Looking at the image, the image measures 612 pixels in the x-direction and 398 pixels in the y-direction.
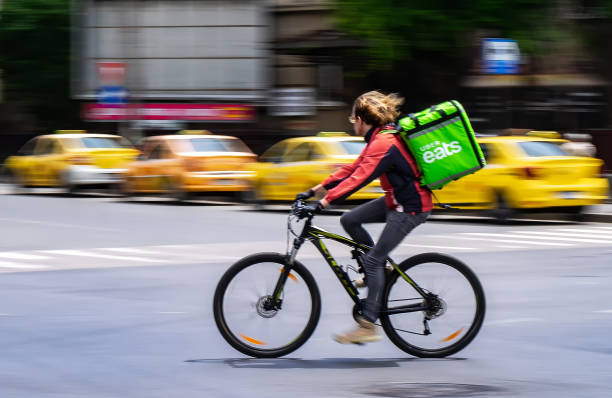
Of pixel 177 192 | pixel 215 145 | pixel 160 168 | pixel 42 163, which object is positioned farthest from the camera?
pixel 42 163

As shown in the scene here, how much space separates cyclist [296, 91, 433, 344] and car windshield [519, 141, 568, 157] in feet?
36.2

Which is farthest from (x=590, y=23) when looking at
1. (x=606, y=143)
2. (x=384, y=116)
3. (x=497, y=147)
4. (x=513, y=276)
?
(x=384, y=116)

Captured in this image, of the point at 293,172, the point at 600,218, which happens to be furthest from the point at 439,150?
the point at 293,172

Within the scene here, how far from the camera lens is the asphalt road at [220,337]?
5996mm

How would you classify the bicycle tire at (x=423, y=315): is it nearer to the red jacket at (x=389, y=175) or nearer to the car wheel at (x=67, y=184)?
the red jacket at (x=389, y=175)

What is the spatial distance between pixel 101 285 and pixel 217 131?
105ft

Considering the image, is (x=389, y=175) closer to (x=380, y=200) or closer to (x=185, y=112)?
(x=380, y=200)

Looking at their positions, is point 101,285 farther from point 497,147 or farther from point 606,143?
point 606,143

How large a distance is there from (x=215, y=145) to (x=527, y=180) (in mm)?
7429

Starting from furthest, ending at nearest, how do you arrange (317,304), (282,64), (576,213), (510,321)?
(282,64) < (576,213) < (510,321) < (317,304)

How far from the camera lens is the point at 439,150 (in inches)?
253

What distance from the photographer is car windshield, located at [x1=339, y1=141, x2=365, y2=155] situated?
19.5 meters

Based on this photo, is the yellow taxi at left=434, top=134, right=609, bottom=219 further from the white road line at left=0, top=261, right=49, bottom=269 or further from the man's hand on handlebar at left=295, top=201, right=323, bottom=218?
the man's hand on handlebar at left=295, top=201, right=323, bottom=218

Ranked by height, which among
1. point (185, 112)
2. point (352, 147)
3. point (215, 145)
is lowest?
point (185, 112)
